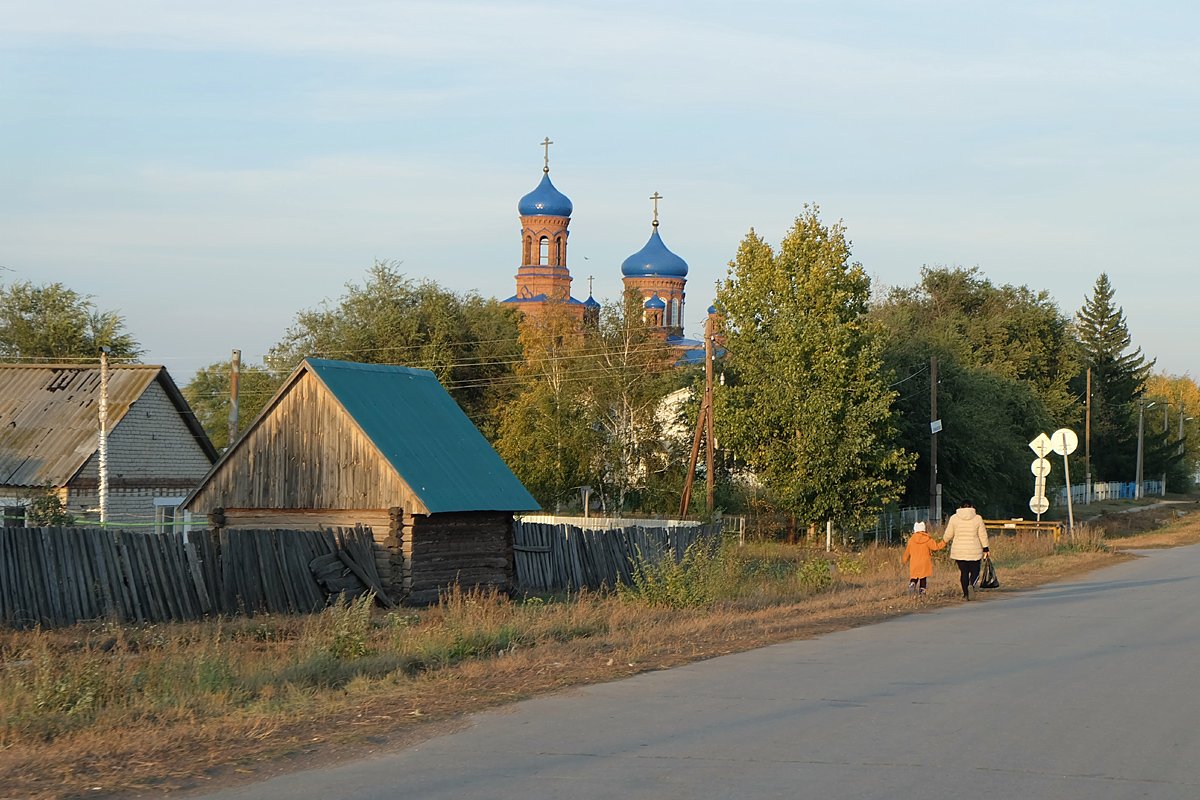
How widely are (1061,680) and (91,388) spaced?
33496 millimetres

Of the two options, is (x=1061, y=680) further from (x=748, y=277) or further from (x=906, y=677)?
(x=748, y=277)

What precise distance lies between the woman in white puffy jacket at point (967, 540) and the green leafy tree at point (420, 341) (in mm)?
44223

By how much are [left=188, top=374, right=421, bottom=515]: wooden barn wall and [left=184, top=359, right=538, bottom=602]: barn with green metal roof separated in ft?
0.07

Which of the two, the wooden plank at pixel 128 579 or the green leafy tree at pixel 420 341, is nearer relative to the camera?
the wooden plank at pixel 128 579

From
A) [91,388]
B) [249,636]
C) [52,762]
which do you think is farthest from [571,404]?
[52,762]

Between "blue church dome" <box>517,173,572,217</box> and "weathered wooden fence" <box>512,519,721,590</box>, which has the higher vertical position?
"blue church dome" <box>517,173,572,217</box>

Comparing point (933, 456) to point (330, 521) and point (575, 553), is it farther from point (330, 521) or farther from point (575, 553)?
point (330, 521)

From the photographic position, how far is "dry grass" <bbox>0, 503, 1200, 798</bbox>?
8.40 m

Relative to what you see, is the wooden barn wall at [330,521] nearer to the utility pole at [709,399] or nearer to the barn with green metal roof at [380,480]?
the barn with green metal roof at [380,480]

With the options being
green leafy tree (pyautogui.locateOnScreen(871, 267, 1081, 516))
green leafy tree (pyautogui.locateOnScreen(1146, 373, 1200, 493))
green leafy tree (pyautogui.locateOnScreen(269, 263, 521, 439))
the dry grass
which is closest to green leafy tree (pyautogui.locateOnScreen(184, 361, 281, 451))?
green leafy tree (pyautogui.locateOnScreen(269, 263, 521, 439))

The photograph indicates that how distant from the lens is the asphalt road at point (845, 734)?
7.56m

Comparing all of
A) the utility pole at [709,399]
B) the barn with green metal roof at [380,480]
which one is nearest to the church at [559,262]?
the utility pole at [709,399]

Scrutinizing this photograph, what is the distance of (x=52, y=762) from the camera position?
8117mm

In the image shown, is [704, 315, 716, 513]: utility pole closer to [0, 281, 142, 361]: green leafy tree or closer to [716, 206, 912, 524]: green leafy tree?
[716, 206, 912, 524]: green leafy tree
